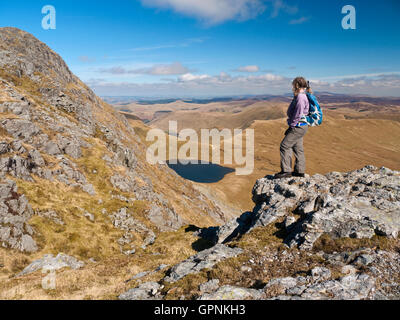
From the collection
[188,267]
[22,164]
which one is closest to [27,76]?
[22,164]

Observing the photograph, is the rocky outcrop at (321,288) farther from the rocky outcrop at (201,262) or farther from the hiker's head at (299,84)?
the hiker's head at (299,84)

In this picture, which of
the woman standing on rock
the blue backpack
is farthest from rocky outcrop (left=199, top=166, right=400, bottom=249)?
the blue backpack

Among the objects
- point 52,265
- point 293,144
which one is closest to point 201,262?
point 293,144

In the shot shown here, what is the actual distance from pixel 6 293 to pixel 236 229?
624 inches

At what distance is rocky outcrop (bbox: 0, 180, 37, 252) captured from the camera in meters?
27.3

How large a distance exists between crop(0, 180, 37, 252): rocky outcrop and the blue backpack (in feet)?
109

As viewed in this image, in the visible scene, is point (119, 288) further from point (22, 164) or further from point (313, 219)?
point (22, 164)

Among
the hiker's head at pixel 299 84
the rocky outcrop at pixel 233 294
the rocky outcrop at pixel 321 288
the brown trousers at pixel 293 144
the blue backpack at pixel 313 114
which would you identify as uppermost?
the hiker's head at pixel 299 84

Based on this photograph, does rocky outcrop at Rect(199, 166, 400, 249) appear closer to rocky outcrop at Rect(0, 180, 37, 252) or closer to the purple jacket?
the purple jacket

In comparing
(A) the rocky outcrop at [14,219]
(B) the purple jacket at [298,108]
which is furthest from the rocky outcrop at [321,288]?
(A) the rocky outcrop at [14,219]

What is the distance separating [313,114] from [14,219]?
35374 mm

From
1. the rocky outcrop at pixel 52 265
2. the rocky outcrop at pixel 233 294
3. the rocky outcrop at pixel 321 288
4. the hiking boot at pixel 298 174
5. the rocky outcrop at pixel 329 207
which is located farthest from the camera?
the hiking boot at pixel 298 174

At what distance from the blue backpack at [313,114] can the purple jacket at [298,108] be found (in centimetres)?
24

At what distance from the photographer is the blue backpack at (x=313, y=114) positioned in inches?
597
